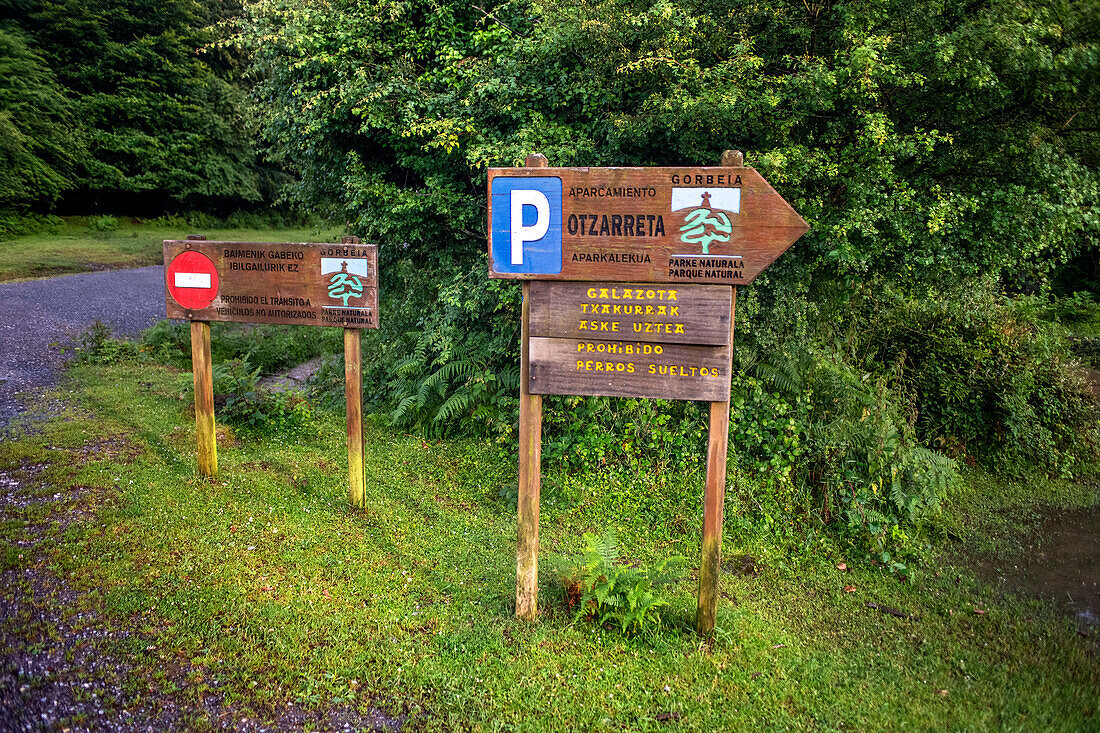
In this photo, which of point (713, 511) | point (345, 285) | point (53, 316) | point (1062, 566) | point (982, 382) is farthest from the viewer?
point (53, 316)

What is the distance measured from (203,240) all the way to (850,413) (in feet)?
22.2

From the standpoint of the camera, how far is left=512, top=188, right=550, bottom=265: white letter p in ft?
14.6

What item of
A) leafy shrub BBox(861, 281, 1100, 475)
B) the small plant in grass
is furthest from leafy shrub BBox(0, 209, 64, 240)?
leafy shrub BBox(861, 281, 1100, 475)

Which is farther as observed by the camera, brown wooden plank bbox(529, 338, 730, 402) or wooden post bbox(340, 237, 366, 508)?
wooden post bbox(340, 237, 366, 508)

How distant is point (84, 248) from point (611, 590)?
23.8 metres

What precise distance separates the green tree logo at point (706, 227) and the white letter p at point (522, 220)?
0.90 m

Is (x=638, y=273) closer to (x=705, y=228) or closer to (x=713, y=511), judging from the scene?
(x=705, y=228)

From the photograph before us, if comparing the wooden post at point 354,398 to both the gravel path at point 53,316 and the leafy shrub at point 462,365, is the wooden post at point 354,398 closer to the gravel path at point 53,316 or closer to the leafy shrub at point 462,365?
the leafy shrub at point 462,365

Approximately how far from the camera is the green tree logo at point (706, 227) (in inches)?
167

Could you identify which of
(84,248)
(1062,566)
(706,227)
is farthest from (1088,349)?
(84,248)

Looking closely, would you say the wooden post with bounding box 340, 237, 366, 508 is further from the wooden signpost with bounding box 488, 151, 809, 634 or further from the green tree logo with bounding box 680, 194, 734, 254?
the green tree logo with bounding box 680, 194, 734, 254

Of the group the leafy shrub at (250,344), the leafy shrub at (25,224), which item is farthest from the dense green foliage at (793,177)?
the leafy shrub at (25,224)

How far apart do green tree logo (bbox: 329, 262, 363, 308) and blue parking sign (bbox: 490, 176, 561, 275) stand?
1.87 meters

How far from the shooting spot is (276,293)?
607 cm
